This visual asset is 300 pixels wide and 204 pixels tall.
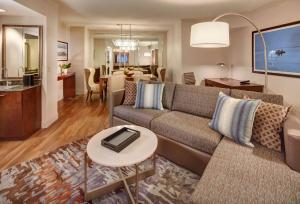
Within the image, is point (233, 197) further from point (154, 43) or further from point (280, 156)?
point (154, 43)

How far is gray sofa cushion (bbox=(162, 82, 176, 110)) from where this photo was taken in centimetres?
302

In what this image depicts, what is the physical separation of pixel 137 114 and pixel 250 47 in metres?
3.20

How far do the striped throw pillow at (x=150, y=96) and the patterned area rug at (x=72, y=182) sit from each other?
0.84m

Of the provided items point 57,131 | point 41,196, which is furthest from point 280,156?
point 57,131

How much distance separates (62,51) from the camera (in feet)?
20.2

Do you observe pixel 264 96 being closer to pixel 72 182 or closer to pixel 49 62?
pixel 72 182

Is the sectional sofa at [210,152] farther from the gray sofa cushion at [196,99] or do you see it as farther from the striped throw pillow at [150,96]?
the striped throw pillow at [150,96]

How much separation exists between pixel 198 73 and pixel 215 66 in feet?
1.60

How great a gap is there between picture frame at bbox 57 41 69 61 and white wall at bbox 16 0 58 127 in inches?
93.6

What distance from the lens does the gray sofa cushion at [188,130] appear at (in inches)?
78.4

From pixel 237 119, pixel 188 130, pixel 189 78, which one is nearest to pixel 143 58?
pixel 189 78

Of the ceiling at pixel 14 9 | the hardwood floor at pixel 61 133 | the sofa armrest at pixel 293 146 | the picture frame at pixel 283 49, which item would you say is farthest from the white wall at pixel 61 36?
the sofa armrest at pixel 293 146

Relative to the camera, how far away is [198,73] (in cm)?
539

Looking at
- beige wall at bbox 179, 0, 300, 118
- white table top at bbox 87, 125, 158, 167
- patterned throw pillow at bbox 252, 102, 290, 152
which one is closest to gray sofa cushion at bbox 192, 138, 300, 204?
patterned throw pillow at bbox 252, 102, 290, 152
